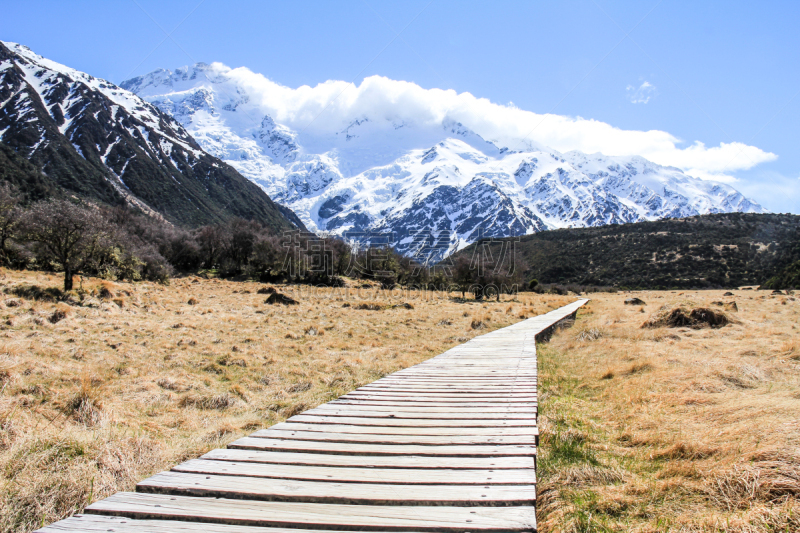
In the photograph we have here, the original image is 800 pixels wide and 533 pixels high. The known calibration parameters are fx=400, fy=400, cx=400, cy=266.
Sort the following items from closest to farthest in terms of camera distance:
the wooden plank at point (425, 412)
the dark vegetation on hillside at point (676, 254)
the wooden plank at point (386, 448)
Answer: the wooden plank at point (386, 448), the wooden plank at point (425, 412), the dark vegetation on hillside at point (676, 254)

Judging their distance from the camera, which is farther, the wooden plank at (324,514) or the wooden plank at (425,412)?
the wooden plank at (425,412)

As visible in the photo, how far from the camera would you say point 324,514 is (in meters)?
2.47

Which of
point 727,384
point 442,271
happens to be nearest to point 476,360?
point 727,384

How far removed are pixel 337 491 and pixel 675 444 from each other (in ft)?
12.4

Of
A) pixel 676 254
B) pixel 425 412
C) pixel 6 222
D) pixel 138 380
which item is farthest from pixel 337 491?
pixel 676 254

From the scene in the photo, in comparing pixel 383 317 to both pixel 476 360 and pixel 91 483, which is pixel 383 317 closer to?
pixel 476 360

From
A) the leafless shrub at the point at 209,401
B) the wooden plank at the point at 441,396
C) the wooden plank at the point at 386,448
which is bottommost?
the leafless shrub at the point at 209,401

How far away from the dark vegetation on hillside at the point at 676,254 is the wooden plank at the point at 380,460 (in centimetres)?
6565

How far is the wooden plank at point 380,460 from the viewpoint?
321 cm

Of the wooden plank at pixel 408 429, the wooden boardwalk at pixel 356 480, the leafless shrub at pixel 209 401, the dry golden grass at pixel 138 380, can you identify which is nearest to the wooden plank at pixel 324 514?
the wooden boardwalk at pixel 356 480

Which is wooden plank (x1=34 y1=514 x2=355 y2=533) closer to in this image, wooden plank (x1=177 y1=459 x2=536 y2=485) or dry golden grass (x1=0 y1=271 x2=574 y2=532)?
wooden plank (x1=177 y1=459 x2=536 y2=485)

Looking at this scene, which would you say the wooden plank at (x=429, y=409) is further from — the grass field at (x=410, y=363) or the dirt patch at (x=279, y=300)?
the dirt patch at (x=279, y=300)

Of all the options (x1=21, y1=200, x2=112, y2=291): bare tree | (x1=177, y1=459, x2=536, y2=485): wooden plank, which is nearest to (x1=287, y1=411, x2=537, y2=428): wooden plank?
(x1=177, y1=459, x2=536, y2=485): wooden plank

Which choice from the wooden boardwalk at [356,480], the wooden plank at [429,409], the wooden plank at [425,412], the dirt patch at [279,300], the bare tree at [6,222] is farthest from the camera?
the dirt patch at [279,300]
